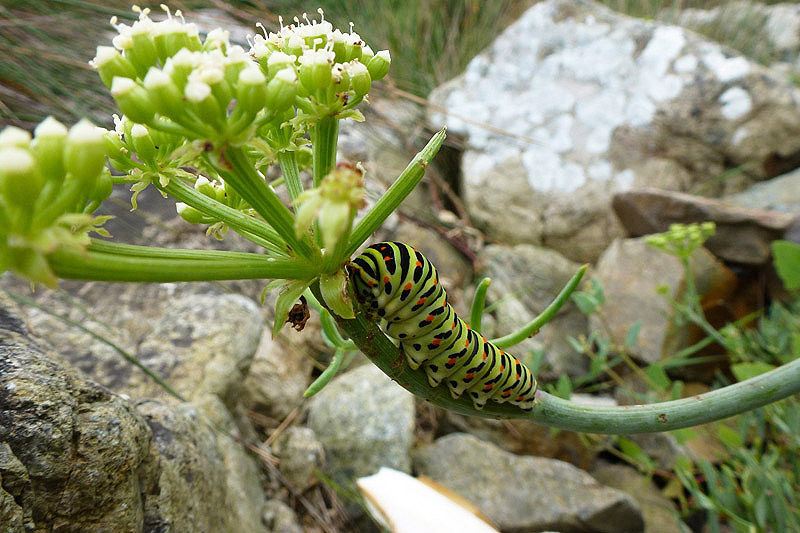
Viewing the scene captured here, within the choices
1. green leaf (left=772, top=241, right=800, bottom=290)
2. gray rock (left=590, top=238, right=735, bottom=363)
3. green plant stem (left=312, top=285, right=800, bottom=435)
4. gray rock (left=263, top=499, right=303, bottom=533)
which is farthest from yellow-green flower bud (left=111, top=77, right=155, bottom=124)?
gray rock (left=590, top=238, right=735, bottom=363)

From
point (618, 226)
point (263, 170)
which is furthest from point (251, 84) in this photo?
point (618, 226)

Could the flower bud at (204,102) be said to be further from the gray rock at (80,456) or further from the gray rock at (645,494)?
the gray rock at (645,494)

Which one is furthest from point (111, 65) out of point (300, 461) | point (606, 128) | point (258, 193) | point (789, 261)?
point (606, 128)

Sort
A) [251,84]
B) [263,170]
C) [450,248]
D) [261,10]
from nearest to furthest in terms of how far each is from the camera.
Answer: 1. [251,84]
2. [263,170]
3. [261,10]
4. [450,248]

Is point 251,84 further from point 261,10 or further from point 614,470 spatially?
point 261,10

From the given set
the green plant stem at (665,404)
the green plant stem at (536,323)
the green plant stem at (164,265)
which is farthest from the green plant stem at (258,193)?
the green plant stem at (536,323)

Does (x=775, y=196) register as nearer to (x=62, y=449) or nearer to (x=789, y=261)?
(x=789, y=261)

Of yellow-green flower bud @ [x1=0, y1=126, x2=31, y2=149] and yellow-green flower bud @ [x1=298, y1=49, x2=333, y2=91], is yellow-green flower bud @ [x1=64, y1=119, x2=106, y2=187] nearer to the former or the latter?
yellow-green flower bud @ [x1=0, y1=126, x2=31, y2=149]
